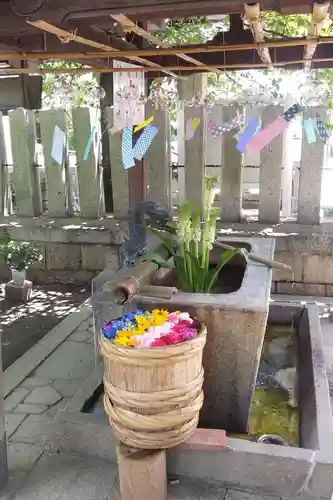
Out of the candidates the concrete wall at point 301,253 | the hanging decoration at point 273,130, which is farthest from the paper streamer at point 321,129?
the concrete wall at point 301,253

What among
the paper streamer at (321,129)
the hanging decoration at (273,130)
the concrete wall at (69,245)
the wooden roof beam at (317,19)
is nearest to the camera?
the wooden roof beam at (317,19)

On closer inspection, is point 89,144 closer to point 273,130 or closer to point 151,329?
point 273,130

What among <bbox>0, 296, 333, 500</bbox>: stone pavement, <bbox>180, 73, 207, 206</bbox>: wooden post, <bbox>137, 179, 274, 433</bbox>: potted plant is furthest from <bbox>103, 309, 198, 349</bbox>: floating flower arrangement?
<bbox>180, 73, 207, 206</bbox>: wooden post

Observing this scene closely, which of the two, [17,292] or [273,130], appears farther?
[17,292]

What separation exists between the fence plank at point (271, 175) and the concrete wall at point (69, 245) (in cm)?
181

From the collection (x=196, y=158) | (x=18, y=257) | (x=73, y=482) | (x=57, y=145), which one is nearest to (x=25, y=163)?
(x=57, y=145)

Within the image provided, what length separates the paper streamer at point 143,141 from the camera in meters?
5.36

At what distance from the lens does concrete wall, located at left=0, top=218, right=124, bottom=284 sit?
6.37 meters

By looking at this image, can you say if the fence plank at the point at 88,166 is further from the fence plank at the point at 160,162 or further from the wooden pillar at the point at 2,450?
the wooden pillar at the point at 2,450

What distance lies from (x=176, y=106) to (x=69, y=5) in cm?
392

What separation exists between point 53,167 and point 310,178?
10.7ft

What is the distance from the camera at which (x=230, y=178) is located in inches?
239

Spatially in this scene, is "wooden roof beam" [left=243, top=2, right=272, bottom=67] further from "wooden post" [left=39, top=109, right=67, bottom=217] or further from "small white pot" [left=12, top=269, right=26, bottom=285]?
"small white pot" [left=12, top=269, right=26, bottom=285]

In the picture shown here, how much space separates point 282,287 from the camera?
6062mm
